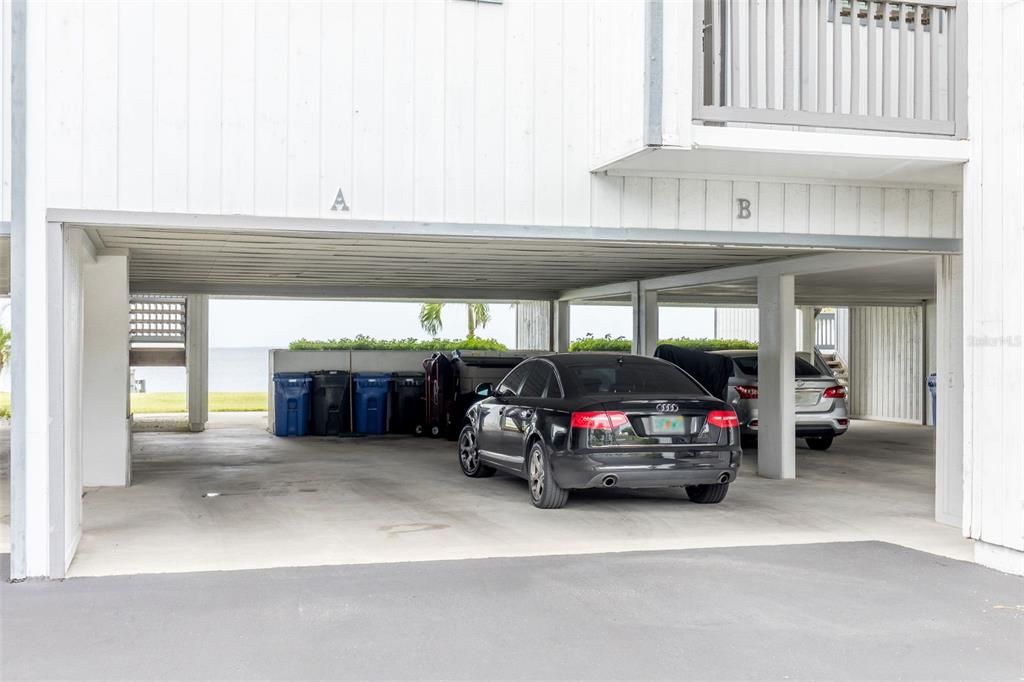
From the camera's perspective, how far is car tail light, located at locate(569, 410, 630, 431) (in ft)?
28.0

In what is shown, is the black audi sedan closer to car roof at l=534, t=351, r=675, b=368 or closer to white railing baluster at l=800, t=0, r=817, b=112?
car roof at l=534, t=351, r=675, b=368

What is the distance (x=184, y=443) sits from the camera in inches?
635

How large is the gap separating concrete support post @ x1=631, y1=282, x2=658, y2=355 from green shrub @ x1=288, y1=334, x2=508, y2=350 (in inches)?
205

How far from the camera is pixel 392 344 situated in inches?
763

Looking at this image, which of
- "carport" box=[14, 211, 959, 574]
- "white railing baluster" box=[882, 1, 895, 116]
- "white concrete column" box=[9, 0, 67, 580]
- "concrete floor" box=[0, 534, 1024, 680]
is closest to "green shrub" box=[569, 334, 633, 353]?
"carport" box=[14, 211, 959, 574]

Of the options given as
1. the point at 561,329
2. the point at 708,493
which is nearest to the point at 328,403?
the point at 561,329

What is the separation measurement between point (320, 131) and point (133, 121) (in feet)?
3.95

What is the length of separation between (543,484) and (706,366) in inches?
228

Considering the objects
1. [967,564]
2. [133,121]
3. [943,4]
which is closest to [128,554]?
[133,121]

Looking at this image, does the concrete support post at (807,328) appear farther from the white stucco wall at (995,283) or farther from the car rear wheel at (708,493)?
the white stucco wall at (995,283)

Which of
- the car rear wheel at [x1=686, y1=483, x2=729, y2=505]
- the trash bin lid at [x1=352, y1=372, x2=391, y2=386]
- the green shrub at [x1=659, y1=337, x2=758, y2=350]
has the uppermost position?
the green shrub at [x1=659, y1=337, x2=758, y2=350]

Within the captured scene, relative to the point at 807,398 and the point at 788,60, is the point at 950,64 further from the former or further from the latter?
the point at 807,398

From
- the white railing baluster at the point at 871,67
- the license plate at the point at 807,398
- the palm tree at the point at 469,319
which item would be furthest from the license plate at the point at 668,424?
the palm tree at the point at 469,319

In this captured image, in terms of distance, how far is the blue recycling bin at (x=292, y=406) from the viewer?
1719cm
